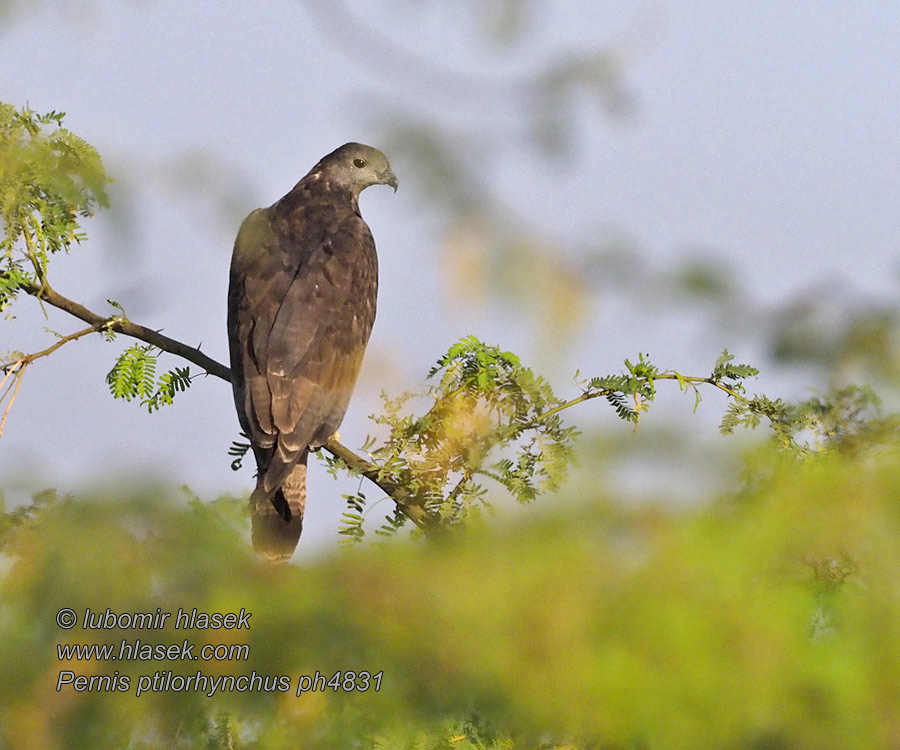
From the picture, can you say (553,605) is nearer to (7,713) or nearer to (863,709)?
(863,709)

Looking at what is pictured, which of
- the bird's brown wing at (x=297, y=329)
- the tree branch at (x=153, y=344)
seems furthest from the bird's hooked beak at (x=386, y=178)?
the tree branch at (x=153, y=344)

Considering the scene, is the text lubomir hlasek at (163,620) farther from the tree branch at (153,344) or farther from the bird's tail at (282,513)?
the bird's tail at (282,513)

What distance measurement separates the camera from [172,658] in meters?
2.11

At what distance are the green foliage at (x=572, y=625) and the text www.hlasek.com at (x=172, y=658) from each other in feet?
0.06

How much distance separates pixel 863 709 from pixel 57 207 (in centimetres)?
229

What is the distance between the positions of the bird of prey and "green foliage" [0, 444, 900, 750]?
1.08m

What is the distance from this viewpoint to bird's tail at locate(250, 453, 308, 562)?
353cm

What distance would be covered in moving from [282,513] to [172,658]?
162 centimetres

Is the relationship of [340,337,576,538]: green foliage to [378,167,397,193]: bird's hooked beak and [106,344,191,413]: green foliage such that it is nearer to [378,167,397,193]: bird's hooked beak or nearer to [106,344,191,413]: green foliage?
[106,344,191,413]: green foliage

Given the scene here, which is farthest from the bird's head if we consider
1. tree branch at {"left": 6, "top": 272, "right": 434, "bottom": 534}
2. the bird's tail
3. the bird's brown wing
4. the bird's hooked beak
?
tree branch at {"left": 6, "top": 272, "right": 434, "bottom": 534}

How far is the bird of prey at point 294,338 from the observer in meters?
3.78

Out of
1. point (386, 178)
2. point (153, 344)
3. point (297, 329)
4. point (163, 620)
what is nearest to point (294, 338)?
point (297, 329)

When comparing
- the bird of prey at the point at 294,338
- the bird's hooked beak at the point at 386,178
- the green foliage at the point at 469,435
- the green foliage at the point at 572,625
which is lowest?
the green foliage at the point at 572,625

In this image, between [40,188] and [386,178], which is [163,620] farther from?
[386,178]
